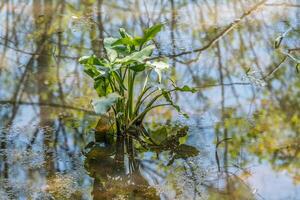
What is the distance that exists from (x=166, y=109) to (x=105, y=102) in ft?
2.62

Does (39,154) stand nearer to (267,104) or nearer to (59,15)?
(267,104)

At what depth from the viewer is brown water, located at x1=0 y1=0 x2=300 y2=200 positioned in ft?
10.3

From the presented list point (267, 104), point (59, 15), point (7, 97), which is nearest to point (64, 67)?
point (7, 97)

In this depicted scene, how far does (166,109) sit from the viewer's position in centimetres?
393

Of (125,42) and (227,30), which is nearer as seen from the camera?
(125,42)

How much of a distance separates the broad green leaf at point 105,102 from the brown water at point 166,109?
1.09ft

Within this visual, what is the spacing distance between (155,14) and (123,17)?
12.7 inches

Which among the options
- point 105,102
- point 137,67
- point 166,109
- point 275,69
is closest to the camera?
point 105,102

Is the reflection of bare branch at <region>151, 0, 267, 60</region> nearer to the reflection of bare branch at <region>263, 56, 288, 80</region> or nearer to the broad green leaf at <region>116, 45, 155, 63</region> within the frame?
the reflection of bare branch at <region>263, 56, 288, 80</region>

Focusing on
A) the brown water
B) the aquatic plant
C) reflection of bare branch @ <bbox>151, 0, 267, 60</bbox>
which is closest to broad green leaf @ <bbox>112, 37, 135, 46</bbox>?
the aquatic plant

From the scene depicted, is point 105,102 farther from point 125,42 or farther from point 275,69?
point 275,69

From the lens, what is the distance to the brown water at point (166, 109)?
314 centimetres

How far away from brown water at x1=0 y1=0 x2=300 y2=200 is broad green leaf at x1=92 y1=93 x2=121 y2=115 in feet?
1.09

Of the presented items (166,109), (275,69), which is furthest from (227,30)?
(166,109)
